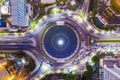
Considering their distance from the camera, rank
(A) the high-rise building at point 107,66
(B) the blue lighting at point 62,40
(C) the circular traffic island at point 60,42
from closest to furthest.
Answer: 1. (A) the high-rise building at point 107,66
2. (C) the circular traffic island at point 60,42
3. (B) the blue lighting at point 62,40

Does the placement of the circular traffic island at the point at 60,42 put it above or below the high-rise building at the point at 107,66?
above

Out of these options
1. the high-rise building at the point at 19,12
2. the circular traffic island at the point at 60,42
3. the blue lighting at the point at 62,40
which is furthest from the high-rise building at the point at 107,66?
the high-rise building at the point at 19,12

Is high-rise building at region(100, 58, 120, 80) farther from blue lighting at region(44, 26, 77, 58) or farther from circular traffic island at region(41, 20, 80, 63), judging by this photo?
blue lighting at region(44, 26, 77, 58)

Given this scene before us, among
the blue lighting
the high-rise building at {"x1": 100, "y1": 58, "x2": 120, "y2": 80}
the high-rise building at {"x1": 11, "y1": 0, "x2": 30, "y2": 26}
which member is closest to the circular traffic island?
the blue lighting

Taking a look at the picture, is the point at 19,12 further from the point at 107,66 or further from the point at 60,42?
the point at 107,66

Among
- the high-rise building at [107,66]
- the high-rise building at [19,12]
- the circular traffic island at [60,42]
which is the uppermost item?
the high-rise building at [19,12]

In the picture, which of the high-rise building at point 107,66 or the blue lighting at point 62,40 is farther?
the blue lighting at point 62,40

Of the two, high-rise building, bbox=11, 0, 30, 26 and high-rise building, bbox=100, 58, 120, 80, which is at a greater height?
high-rise building, bbox=11, 0, 30, 26

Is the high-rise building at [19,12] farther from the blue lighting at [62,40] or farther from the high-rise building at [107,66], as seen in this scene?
the high-rise building at [107,66]
